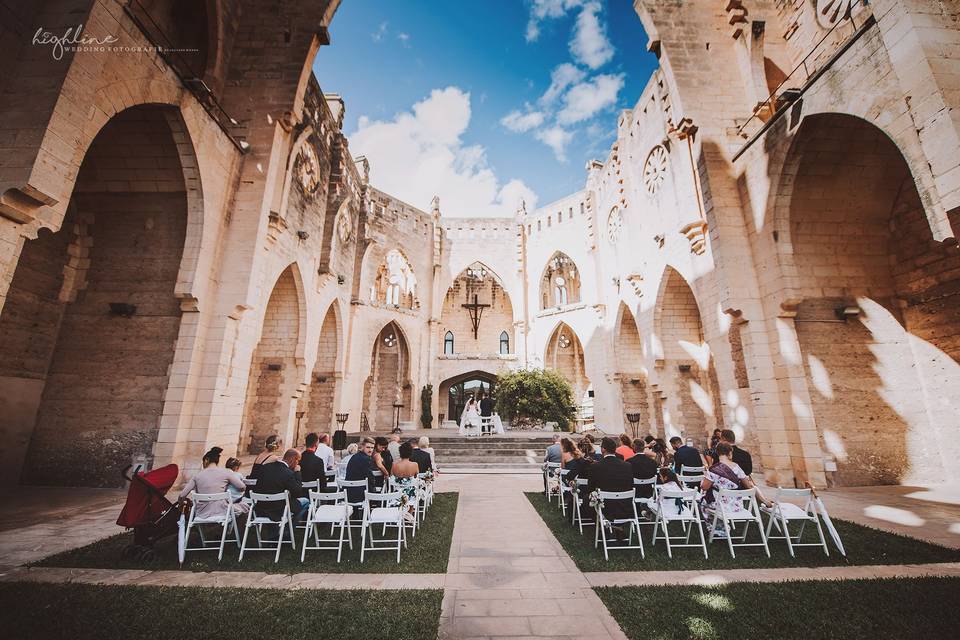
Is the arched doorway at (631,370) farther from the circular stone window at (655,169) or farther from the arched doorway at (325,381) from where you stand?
the arched doorway at (325,381)

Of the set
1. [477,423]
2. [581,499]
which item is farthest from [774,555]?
[477,423]

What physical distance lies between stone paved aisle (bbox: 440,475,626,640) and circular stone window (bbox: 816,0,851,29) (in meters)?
11.9

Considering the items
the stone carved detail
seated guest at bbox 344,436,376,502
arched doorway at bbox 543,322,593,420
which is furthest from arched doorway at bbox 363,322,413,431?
seated guest at bbox 344,436,376,502

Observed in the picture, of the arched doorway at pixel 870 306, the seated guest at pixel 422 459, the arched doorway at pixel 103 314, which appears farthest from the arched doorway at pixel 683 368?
the arched doorway at pixel 103 314

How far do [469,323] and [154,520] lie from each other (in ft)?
69.7

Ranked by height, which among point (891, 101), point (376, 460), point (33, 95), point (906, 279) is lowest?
point (376, 460)

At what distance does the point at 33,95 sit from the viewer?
4.43m

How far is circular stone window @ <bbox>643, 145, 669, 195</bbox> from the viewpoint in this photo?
11.3m

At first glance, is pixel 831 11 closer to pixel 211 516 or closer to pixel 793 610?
pixel 793 610

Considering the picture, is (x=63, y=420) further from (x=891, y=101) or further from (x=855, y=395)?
(x=855, y=395)

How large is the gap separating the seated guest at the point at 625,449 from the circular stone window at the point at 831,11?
32.9 feet

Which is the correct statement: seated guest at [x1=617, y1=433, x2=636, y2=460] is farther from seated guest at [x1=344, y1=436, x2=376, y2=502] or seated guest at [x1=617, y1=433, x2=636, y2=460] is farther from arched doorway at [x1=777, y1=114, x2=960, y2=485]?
arched doorway at [x1=777, y1=114, x2=960, y2=485]

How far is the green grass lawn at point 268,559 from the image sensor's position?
145 inches

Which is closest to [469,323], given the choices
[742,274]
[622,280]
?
[622,280]
